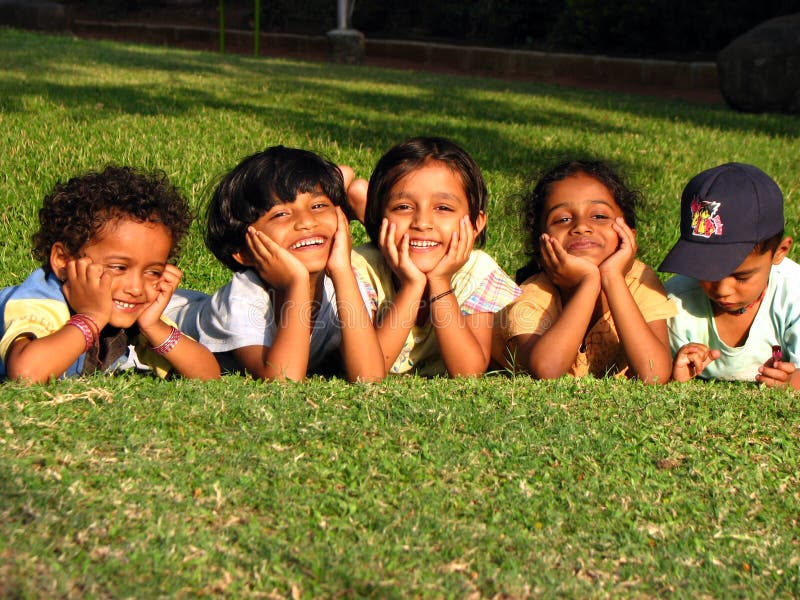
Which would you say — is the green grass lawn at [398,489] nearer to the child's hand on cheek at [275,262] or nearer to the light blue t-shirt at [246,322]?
the light blue t-shirt at [246,322]

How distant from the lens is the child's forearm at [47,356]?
11.8 ft

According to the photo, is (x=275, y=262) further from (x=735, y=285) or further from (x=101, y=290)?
(x=735, y=285)

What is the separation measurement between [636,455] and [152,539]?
1603 mm

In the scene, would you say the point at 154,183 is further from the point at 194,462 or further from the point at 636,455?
the point at 636,455

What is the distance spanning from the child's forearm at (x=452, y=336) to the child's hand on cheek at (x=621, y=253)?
66 cm

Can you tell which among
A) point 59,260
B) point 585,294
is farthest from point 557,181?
point 59,260

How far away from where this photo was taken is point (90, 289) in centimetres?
379

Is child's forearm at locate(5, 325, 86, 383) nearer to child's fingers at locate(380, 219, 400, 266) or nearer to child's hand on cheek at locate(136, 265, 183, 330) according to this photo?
child's hand on cheek at locate(136, 265, 183, 330)

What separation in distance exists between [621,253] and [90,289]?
88.5 inches

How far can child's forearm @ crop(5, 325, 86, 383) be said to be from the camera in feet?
11.8

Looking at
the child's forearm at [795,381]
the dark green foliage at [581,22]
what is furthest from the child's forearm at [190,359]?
the dark green foliage at [581,22]

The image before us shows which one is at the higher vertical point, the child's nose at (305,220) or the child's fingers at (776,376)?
the child's nose at (305,220)

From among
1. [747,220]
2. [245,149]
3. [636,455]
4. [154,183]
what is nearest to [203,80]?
[245,149]

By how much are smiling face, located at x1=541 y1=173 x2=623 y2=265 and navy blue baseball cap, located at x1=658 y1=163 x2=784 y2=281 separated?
30 cm
